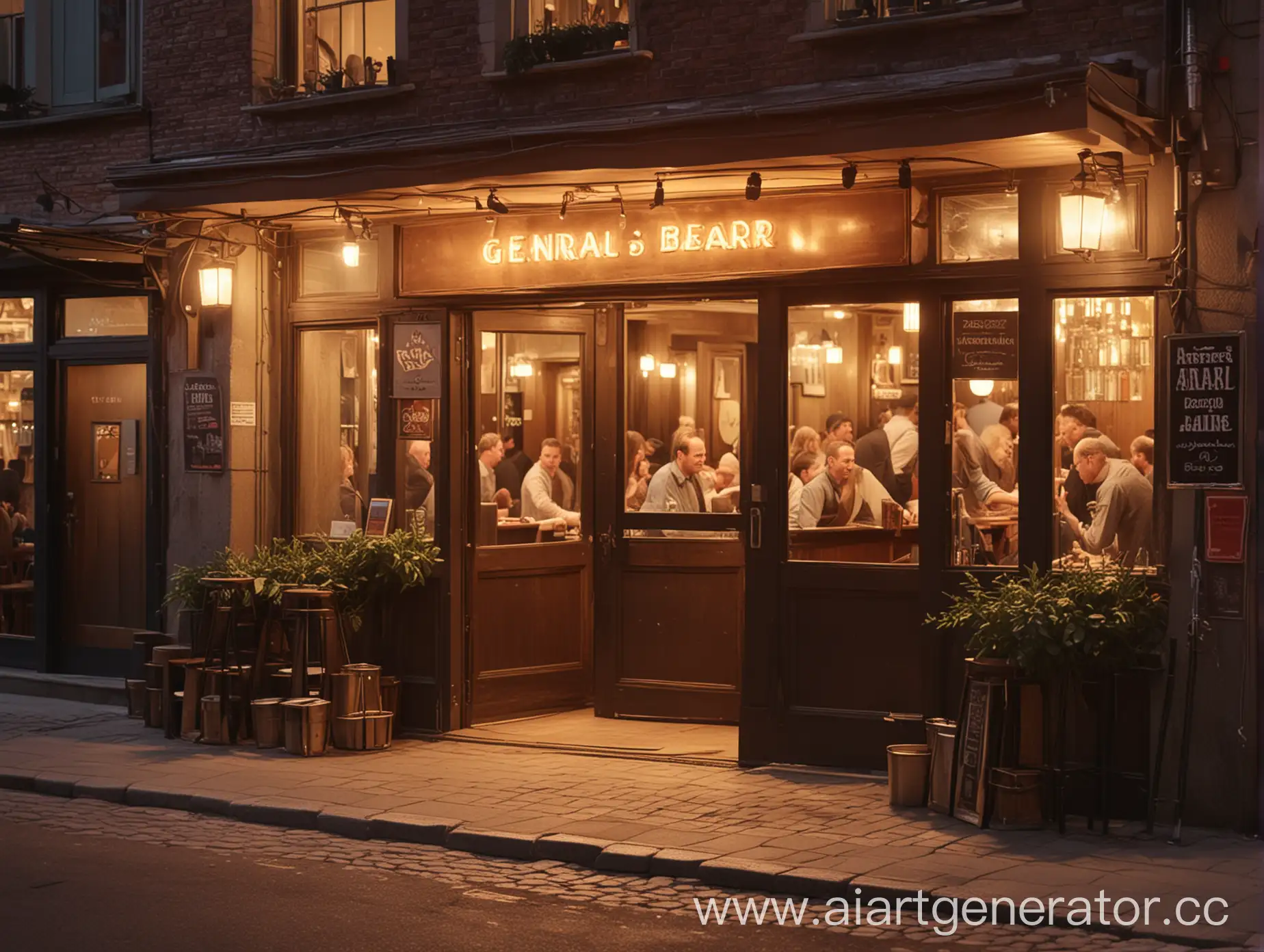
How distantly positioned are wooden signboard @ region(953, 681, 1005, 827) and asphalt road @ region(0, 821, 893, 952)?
216cm

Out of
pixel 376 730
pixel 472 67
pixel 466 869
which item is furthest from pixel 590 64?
pixel 466 869

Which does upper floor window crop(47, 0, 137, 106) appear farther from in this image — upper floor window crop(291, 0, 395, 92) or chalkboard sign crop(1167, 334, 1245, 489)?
chalkboard sign crop(1167, 334, 1245, 489)

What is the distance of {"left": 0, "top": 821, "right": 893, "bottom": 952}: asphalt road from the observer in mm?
6832

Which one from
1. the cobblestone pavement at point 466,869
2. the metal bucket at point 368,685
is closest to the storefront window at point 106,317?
the metal bucket at point 368,685

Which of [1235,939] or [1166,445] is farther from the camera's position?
[1166,445]

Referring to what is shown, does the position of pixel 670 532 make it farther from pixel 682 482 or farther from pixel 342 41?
pixel 342 41

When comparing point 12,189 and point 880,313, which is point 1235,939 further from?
point 12,189

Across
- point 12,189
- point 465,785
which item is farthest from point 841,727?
point 12,189

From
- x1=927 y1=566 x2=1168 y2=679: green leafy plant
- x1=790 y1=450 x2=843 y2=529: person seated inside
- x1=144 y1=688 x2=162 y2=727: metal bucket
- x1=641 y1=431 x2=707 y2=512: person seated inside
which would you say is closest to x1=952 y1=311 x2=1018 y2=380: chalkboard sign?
x1=790 y1=450 x2=843 y2=529: person seated inside

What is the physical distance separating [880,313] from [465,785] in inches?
145

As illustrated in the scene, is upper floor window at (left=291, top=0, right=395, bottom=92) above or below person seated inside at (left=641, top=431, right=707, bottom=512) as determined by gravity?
above

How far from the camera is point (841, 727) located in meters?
10.6

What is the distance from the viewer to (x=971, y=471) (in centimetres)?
1027

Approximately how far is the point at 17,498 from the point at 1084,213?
9.38 m
